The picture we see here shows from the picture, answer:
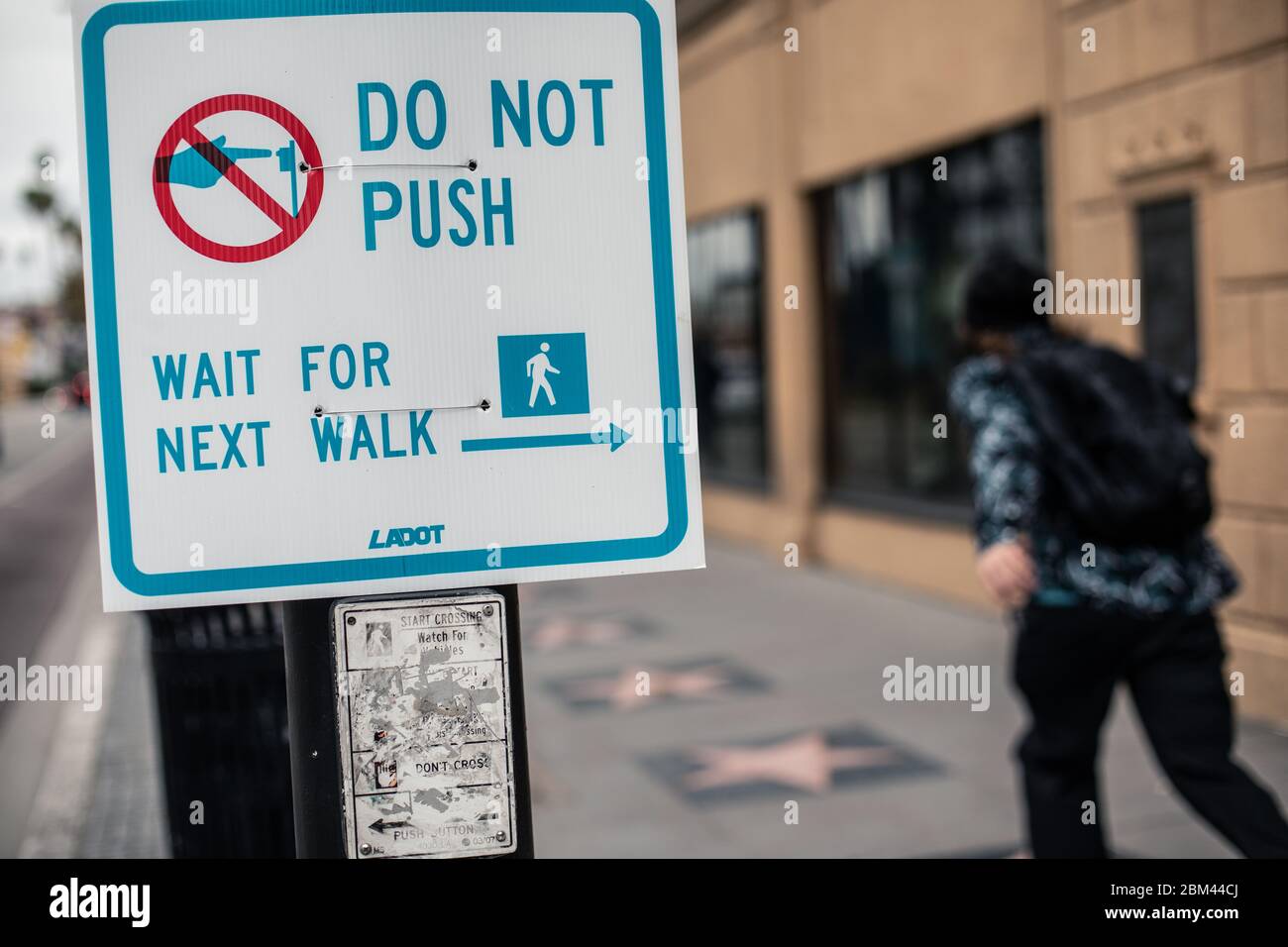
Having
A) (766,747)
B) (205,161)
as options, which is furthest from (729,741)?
(205,161)

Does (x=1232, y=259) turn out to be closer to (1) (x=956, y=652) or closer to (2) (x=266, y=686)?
(1) (x=956, y=652)

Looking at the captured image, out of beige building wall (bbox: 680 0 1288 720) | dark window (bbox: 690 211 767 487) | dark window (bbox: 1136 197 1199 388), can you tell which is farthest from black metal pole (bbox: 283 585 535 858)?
dark window (bbox: 690 211 767 487)

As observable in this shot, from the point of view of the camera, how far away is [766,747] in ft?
21.5

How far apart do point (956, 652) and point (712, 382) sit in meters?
7.26

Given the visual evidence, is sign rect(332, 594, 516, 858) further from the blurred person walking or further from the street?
the street

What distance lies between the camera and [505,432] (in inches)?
73.5

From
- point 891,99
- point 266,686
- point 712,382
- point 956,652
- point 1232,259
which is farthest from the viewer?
point 712,382

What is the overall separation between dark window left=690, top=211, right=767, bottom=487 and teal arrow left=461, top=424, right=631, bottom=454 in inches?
459

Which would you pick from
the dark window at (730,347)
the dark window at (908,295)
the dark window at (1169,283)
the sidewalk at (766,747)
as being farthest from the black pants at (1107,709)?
the dark window at (730,347)

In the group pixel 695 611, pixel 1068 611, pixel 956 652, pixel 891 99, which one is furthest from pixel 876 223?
pixel 1068 611

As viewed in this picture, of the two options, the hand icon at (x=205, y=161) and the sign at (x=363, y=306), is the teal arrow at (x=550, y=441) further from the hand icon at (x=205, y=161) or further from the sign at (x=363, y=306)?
the hand icon at (x=205, y=161)

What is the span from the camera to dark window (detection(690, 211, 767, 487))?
13711 mm

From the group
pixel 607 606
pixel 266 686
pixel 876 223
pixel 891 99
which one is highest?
pixel 891 99
